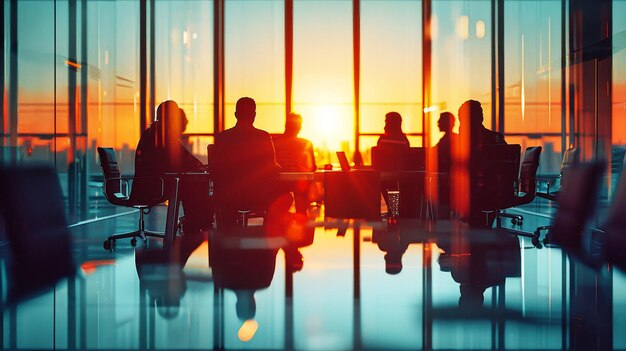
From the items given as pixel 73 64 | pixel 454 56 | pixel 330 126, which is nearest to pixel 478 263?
pixel 73 64

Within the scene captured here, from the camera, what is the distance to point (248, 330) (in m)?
2.32

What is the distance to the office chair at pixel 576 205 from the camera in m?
4.71

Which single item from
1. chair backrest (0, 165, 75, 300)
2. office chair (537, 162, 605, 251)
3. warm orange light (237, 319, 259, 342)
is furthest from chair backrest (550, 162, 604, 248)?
chair backrest (0, 165, 75, 300)

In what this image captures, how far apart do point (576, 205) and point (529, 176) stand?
0.78 m

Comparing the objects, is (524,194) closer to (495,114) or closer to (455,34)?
(495,114)

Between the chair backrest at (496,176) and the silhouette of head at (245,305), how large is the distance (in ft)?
10.1

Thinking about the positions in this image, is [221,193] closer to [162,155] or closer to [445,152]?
[162,155]

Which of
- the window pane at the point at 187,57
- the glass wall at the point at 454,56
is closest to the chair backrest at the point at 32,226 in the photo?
the window pane at the point at 187,57

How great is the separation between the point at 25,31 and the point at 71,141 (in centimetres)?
155

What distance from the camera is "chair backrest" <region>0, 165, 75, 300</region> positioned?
11.6ft

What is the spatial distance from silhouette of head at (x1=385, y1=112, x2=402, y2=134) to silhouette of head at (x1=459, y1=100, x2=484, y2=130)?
953 millimetres

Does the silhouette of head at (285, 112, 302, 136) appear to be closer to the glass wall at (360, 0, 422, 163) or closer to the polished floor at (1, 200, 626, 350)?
the polished floor at (1, 200, 626, 350)

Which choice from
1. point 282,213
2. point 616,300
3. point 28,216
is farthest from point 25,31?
point 616,300

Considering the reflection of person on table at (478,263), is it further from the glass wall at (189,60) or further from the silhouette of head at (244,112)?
the glass wall at (189,60)
